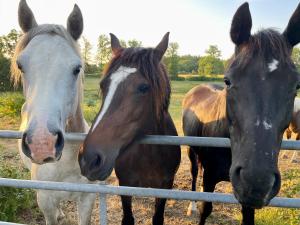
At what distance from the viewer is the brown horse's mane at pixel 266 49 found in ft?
5.96

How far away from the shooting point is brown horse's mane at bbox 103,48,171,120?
2.36 meters

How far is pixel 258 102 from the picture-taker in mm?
1671

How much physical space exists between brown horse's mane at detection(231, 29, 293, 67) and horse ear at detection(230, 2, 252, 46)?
85 millimetres

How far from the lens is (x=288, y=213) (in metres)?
4.47

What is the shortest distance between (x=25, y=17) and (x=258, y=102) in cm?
211

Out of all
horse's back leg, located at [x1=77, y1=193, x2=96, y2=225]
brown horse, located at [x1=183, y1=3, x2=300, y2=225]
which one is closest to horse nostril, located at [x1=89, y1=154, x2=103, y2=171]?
brown horse, located at [x1=183, y1=3, x2=300, y2=225]

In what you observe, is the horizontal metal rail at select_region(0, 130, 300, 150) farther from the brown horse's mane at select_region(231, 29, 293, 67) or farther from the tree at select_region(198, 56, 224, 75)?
the tree at select_region(198, 56, 224, 75)

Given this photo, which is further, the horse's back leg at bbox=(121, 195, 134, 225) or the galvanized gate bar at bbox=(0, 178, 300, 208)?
the horse's back leg at bbox=(121, 195, 134, 225)

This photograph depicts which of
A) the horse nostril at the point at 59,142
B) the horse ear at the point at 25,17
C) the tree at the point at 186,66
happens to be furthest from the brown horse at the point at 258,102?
the tree at the point at 186,66

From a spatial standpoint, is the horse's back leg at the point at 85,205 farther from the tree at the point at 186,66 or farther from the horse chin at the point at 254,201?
the tree at the point at 186,66

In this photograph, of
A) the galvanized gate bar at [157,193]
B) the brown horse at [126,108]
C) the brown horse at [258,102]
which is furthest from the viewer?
the brown horse at [126,108]

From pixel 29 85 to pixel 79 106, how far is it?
704mm

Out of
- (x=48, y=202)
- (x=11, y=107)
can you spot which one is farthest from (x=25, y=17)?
(x=11, y=107)

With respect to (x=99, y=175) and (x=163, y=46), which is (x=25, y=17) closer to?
(x=163, y=46)
